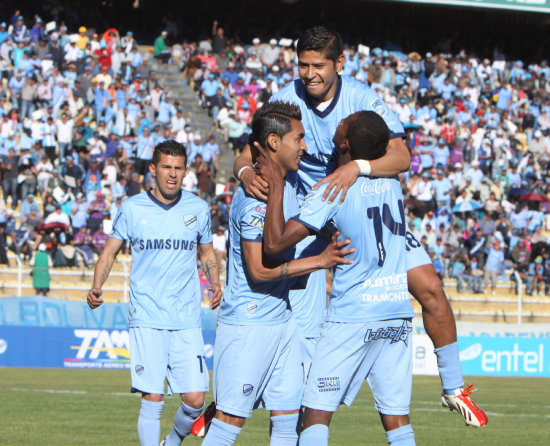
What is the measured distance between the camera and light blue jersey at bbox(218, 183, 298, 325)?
21.0 ft

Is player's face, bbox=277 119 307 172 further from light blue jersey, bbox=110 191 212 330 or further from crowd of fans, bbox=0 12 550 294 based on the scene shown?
crowd of fans, bbox=0 12 550 294

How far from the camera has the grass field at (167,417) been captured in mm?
10164

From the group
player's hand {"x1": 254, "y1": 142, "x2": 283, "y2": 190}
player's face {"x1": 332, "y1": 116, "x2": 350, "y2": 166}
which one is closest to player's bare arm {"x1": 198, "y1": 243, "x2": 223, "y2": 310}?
player's hand {"x1": 254, "y1": 142, "x2": 283, "y2": 190}

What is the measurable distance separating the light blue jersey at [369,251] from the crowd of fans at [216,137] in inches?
627

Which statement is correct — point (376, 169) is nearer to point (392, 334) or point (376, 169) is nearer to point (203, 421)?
point (392, 334)

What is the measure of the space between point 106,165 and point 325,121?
18.8 m

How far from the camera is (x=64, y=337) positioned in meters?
19.4

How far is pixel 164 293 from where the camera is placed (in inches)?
332

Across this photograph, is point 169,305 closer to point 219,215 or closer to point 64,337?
point 64,337

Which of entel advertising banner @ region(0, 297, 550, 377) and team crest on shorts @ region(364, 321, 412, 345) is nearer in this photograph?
team crest on shorts @ region(364, 321, 412, 345)

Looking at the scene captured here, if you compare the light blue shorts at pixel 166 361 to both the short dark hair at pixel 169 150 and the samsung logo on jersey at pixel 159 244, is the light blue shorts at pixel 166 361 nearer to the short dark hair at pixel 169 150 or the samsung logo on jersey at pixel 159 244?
the samsung logo on jersey at pixel 159 244

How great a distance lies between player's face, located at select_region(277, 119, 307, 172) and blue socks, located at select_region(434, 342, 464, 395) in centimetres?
188

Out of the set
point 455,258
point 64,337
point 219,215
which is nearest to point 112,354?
point 64,337

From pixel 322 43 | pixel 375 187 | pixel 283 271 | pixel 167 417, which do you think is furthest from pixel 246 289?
pixel 167 417
